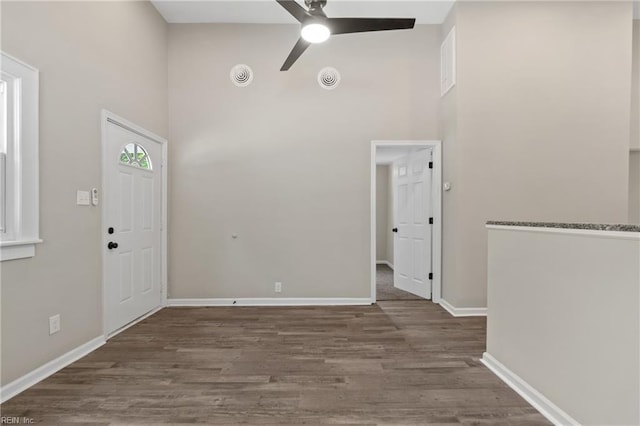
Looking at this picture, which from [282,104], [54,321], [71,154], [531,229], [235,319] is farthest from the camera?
[282,104]

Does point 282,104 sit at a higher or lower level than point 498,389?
higher

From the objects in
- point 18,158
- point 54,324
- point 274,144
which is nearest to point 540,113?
point 274,144

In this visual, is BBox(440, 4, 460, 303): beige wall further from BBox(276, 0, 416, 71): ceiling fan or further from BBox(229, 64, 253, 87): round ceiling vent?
BBox(229, 64, 253, 87): round ceiling vent

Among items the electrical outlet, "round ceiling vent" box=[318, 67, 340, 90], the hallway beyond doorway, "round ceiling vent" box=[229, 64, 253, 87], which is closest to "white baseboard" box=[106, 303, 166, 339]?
the electrical outlet

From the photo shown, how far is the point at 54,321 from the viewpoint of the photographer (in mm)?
2336

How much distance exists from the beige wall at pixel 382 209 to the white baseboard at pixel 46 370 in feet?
20.5

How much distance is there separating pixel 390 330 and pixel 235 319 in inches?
68.2

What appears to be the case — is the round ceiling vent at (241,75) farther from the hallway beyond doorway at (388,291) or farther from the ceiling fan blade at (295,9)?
the hallway beyond doorway at (388,291)

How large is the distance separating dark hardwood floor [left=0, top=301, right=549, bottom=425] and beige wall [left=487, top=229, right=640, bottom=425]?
0.28 metres

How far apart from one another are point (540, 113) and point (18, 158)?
4.93m

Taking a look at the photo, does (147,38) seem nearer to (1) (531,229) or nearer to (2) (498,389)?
(1) (531,229)

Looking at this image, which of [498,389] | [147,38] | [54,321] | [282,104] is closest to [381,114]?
[282,104]

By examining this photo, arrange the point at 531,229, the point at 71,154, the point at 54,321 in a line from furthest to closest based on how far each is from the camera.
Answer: the point at 71,154
the point at 54,321
the point at 531,229

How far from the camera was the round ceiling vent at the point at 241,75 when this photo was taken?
13.4 ft
